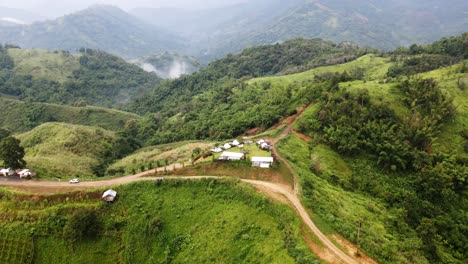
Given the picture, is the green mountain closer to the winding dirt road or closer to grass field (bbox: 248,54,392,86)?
the winding dirt road

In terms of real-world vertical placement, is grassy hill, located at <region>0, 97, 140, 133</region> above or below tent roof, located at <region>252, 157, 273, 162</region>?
below

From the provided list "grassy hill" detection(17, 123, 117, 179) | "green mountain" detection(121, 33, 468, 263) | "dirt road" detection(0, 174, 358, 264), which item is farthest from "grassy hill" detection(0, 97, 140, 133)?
"dirt road" detection(0, 174, 358, 264)

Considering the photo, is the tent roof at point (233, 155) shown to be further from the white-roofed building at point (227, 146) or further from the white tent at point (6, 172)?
the white tent at point (6, 172)

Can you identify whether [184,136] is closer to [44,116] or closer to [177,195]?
[177,195]

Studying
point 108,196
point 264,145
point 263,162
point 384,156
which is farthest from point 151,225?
point 384,156

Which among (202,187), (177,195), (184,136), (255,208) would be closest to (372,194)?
(255,208)

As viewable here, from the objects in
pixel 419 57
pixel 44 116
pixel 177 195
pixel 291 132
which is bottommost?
pixel 44 116
